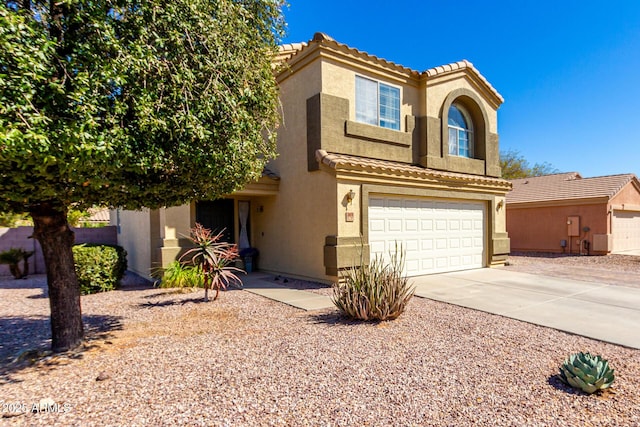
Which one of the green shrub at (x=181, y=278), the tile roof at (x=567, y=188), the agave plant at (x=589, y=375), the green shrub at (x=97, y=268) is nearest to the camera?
the agave plant at (x=589, y=375)

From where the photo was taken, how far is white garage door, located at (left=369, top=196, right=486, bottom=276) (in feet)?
33.3

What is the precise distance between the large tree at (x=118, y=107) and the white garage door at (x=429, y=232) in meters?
5.60

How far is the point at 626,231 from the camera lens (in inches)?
757

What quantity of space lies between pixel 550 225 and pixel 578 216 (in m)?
1.39

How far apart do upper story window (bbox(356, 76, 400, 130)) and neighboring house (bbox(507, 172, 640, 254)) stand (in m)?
13.3

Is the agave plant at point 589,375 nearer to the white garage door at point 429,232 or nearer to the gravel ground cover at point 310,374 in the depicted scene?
the gravel ground cover at point 310,374

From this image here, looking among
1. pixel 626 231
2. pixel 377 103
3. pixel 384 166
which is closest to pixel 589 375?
pixel 384 166

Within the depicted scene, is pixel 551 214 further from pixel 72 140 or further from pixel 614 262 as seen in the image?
pixel 72 140

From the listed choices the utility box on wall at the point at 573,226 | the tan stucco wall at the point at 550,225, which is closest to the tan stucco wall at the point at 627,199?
the tan stucco wall at the point at 550,225

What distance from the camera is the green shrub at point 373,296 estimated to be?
6029mm

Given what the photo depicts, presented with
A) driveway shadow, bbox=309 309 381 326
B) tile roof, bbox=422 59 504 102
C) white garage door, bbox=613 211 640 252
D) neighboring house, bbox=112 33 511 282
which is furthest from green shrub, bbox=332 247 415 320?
white garage door, bbox=613 211 640 252

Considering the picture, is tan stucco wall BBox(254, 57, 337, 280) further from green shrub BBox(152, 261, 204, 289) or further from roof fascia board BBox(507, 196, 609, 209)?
roof fascia board BBox(507, 196, 609, 209)

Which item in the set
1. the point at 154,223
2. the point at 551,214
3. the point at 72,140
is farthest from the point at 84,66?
the point at 551,214

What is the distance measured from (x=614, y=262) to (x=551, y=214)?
16.5 feet
